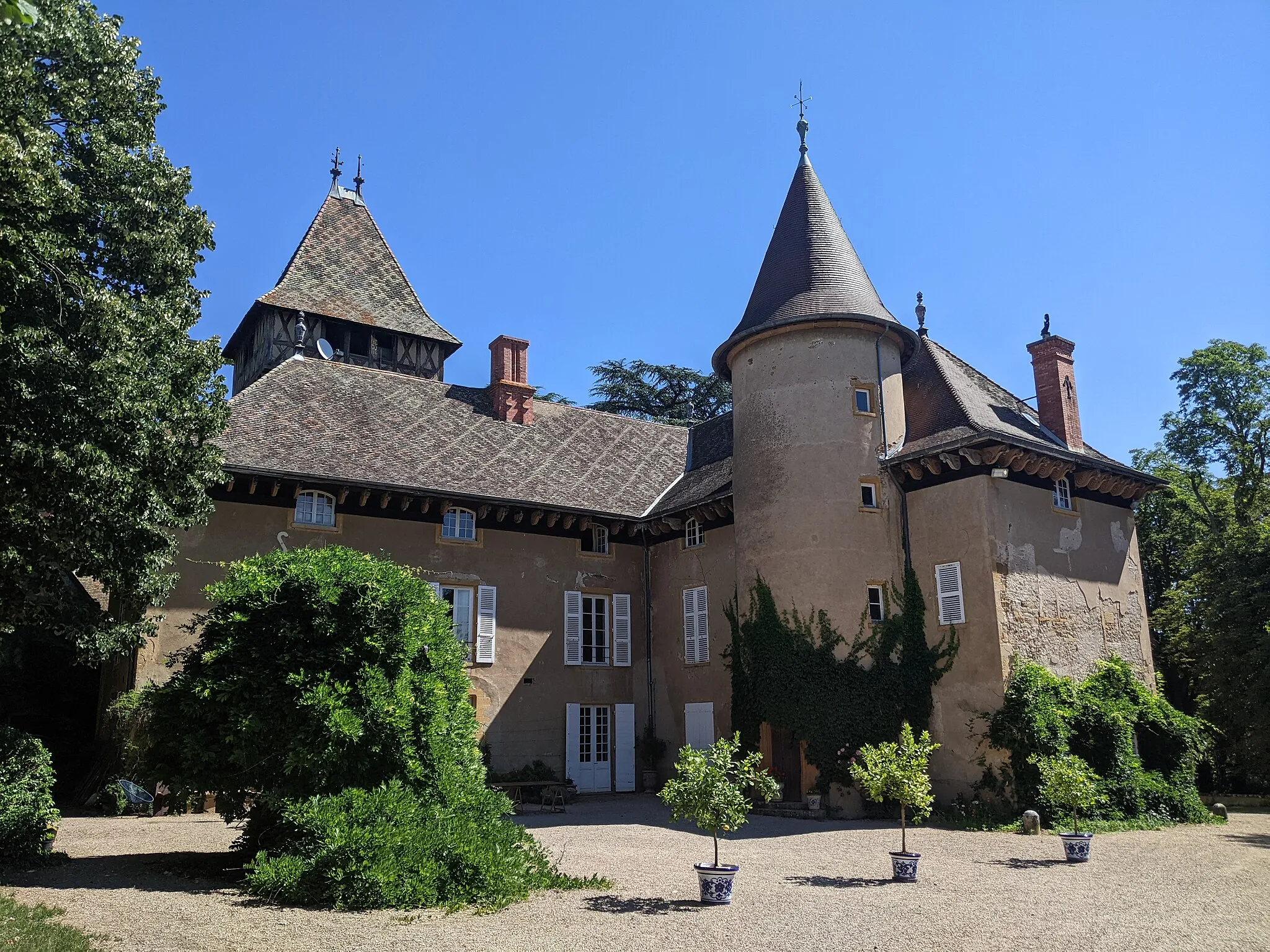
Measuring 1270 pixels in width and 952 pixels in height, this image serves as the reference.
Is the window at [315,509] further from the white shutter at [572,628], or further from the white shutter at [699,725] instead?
the white shutter at [699,725]

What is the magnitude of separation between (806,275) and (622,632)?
8.30 metres

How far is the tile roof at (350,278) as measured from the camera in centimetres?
2697

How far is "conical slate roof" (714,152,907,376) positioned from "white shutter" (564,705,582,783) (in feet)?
25.0

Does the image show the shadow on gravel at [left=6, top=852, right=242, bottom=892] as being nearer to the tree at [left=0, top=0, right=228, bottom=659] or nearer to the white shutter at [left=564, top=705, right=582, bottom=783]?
the tree at [left=0, top=0, right=228, bottom=659]

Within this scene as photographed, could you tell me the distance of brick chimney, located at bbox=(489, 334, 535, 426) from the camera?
22453mm

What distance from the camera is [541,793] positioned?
18.2 meters

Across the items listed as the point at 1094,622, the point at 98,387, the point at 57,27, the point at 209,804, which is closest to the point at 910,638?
the point at 1094,622

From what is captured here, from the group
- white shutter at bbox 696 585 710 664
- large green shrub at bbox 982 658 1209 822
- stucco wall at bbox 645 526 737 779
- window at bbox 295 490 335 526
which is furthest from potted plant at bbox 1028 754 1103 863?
window at bbox 295 490 335 526

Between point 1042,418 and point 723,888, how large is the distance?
536 inches

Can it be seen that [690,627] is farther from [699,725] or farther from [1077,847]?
[1077,847]

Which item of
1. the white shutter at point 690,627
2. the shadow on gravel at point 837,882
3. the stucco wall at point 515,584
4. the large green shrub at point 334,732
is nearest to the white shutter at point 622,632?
the stucco wall at point 515,584

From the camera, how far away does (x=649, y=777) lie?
1995 centimetres

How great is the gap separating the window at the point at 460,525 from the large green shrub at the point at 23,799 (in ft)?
30.7

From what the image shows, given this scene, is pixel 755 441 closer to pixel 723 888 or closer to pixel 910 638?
pixel 910 638
